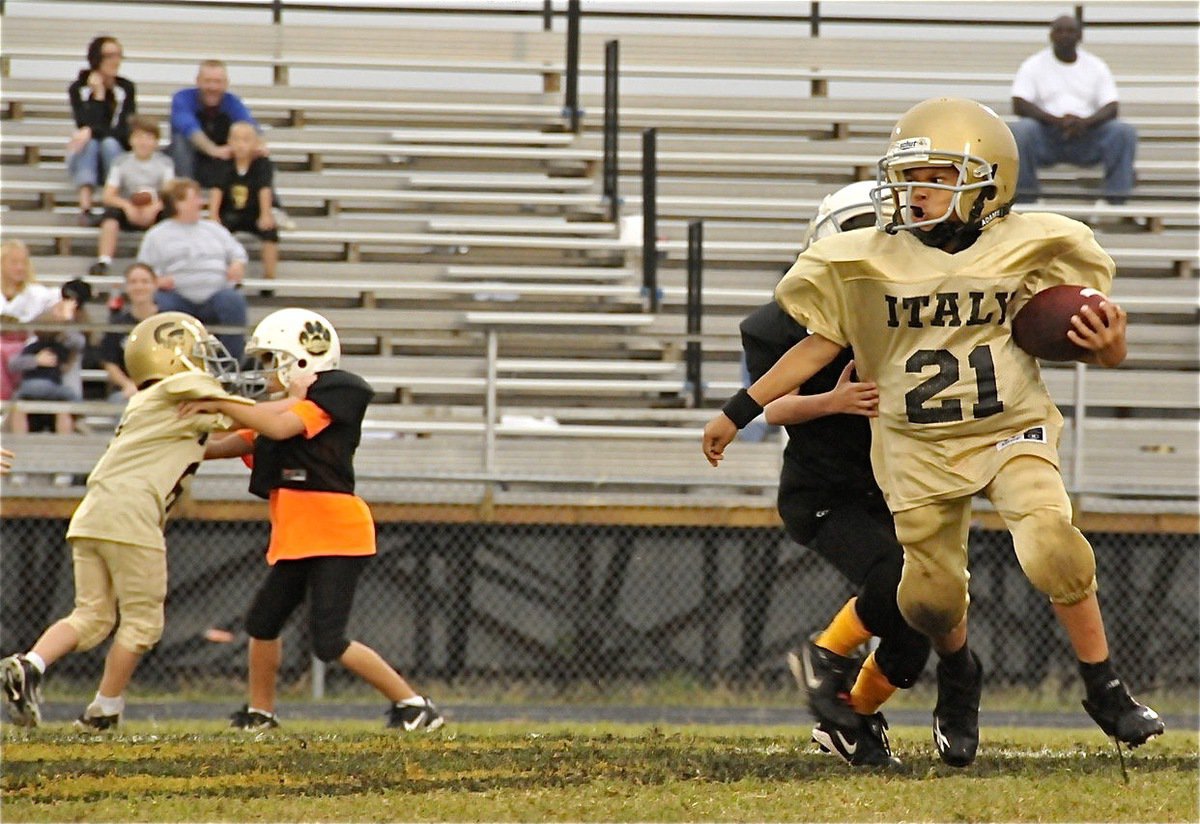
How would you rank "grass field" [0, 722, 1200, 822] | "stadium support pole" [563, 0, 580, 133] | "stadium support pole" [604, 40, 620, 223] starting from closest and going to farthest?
"grass field" [0, 722, 1200, 822], "stadium support pole" [604, 40, 620, 223], "stadium support pole" [563, 0, 580, 133]

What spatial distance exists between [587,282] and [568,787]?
295 inches

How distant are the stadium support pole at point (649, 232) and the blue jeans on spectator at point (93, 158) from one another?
3333 millimetres

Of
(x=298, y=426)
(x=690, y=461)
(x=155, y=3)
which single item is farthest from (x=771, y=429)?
(x=155, y=3)

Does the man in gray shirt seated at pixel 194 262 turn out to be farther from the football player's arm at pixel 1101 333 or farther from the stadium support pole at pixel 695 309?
the football player's arm at pixel 1101 333

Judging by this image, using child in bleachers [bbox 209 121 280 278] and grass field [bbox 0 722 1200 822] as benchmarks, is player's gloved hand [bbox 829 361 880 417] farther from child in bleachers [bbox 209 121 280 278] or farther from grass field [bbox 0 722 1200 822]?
child in bleachers [bbox 209 121 280 278]

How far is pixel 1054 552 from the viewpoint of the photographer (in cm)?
445

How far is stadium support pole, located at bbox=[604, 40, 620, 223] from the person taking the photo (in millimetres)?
12445

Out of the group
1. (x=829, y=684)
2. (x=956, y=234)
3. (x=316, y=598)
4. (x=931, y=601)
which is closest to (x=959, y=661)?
(x=931, y=601)

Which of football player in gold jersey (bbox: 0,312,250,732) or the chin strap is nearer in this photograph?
the chin strap

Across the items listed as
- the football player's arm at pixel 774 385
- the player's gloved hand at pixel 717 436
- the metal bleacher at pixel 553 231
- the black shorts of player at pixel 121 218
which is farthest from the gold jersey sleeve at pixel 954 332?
the black shorts of player at pixel 121 218

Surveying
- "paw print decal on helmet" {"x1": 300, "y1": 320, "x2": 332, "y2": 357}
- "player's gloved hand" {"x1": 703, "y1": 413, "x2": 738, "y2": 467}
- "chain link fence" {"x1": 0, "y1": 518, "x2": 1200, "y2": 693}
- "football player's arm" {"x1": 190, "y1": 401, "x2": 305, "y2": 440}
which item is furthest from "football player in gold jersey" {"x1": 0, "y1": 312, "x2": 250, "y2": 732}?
"chain link fence" {"x1": 0, "y1": 518, "x2": 1200, "y2": 693}

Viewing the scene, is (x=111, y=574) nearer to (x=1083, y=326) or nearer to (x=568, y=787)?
(x=568, y=787)

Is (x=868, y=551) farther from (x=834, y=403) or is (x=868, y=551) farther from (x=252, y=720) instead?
(x=252, y=720)

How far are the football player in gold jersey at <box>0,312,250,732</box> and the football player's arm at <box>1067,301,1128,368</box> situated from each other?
3432 millimetres
